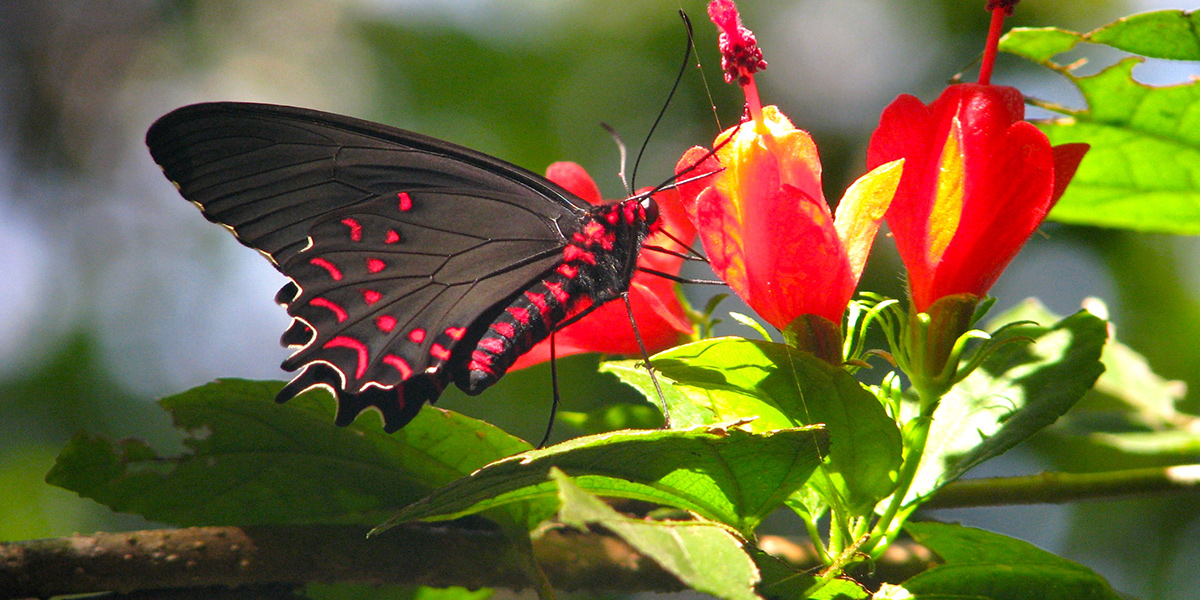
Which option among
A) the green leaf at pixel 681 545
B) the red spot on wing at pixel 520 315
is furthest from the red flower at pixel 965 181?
the red spot on wing at pixel 520 315

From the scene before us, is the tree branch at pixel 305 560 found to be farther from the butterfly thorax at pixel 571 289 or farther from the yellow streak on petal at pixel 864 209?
the yellow streak on petal at pixel 864 209

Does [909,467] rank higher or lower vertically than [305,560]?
higher

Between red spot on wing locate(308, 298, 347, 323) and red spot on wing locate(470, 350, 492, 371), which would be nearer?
red spot on wing locate(470, 350, 492, 371)

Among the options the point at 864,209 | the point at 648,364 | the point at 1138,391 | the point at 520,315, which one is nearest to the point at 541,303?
the point at 520,315

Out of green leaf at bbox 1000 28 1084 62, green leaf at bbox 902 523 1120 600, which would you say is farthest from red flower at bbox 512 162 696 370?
green leaf at bbox 1000 28 1084 62

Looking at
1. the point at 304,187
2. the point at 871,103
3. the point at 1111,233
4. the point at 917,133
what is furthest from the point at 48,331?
the point at 1111,233

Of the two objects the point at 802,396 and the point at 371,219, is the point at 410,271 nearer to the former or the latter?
the point at 371,219

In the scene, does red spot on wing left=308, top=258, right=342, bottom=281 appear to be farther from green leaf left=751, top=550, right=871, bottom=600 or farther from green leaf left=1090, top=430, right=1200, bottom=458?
green leaf left=1090, top=430, right=1200, bottom=458
